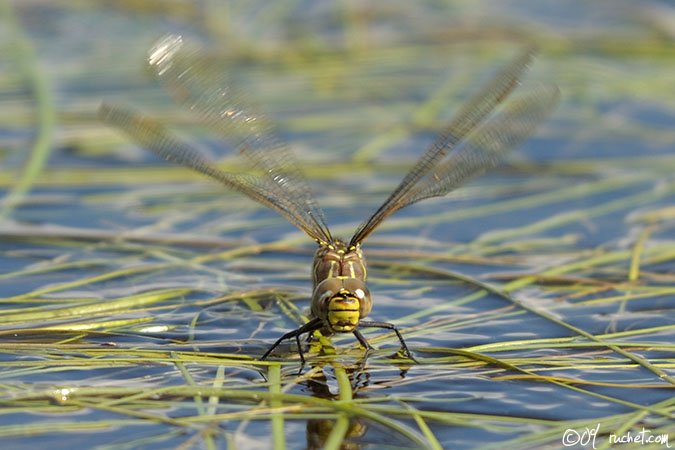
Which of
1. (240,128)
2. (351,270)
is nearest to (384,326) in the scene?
(351,270)

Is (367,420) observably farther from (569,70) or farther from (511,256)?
(569,70)

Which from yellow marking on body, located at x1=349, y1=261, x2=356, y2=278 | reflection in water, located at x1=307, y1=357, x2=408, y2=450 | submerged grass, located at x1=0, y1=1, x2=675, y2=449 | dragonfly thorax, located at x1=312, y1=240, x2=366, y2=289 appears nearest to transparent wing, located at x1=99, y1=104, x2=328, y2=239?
dragonfly thorax, located at x1=312, y1=240, x2=366, y2=289

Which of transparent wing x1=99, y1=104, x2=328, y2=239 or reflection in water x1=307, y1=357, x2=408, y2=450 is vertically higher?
transparent wing x1=99, y1=104, x2=328, y2=239

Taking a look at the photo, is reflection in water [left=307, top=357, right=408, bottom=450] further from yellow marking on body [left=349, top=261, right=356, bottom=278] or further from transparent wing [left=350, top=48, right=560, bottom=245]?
transparent wing [left=350, top=48, right=560, bottom=245]

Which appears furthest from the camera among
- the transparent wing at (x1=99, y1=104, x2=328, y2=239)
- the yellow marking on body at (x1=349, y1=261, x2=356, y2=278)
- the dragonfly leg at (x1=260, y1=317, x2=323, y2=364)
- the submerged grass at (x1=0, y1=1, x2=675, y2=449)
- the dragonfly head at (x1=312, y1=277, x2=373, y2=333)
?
the transparent wing at (x1=99, y1=104, x2=328, y2=239)

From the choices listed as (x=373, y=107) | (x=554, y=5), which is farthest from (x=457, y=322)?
(x=554, y=5)

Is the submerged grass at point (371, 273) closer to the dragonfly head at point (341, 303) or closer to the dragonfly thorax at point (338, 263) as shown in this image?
the dragonfly head at point (341, 303)
